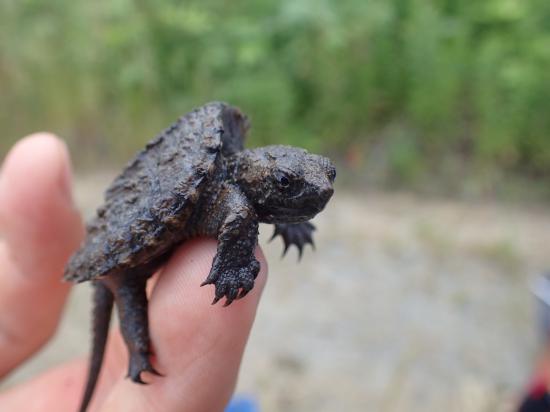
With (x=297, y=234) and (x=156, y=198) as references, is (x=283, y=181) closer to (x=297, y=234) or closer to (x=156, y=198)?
(x=156, y=198)

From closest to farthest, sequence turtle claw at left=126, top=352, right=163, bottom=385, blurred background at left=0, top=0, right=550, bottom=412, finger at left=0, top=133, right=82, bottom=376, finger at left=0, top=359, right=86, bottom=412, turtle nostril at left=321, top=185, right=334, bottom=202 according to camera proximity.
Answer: turtle nostril at left=321, top=185, right=334, bottom=202 < turtle claw at left=126, top=352, right=163, bottom=385 < finger at left=0, top=359, right=86, bottom=412 < finger at left=0, top=133, right=82, bottom=376 < blurred background at left=0, top=0, right=550, bottom=412

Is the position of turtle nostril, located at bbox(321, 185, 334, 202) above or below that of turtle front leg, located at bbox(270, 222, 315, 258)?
above

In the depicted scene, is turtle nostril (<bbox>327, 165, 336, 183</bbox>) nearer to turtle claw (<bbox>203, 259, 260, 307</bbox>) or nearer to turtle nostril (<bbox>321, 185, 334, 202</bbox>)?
turtle nostril (<bbox>321, 185, 334, 202</bbox>)

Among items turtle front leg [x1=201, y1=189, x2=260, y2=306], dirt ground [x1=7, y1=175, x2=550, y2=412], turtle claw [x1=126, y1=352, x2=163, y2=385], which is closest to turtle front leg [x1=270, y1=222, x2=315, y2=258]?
turtle front leg [x1=201, y1=189, x2=260, y2=306]

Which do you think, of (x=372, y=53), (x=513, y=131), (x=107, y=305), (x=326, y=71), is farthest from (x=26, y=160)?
(x=513, y=131)

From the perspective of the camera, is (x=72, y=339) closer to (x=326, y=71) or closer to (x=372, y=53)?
(x=326, y=71)
